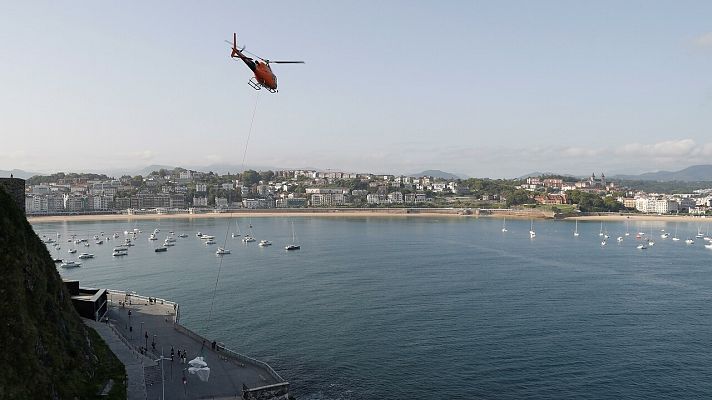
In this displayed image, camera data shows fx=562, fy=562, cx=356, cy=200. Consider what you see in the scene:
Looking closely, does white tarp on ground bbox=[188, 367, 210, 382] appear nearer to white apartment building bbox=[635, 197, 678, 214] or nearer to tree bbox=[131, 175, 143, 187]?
white apartment building bbox=[635, 197, 678, 214]

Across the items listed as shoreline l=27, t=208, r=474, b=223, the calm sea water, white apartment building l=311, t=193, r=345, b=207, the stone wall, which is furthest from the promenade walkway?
white apartment building l=311, t=193, r=345, b=207

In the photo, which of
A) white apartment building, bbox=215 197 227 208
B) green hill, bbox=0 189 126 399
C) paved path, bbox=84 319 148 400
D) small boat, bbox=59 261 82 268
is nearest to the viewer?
green hill, bbox=0 189 126 399

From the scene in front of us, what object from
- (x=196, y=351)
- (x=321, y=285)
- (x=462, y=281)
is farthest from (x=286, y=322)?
(x=462, y=281)

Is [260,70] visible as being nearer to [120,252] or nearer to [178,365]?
[178,365]

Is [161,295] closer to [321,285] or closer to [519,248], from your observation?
[321,285]

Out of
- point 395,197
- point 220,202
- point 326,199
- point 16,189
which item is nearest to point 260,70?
point 16,189

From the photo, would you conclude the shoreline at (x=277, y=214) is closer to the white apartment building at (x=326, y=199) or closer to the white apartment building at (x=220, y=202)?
the white apartment building at (x=220, y=202)

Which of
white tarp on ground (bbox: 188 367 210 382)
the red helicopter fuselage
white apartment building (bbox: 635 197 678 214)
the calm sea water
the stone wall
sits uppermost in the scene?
the red helicopter fuselage
